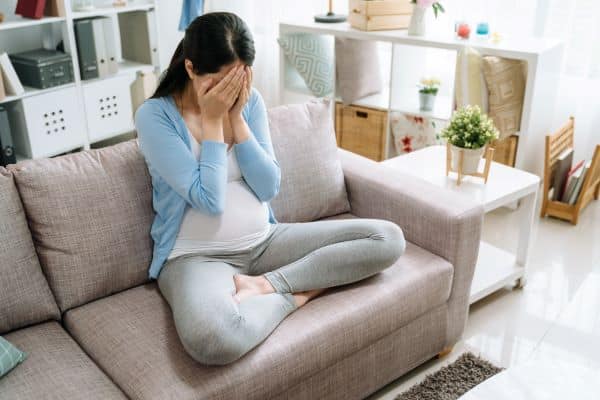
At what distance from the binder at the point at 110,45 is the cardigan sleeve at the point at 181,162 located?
1.95 metres

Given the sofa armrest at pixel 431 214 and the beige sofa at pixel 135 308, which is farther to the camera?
the sofa armrest at pixel 431 214

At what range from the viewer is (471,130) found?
215cm

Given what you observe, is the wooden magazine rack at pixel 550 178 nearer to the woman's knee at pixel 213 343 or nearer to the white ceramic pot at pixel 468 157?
the white ceramic pot at pixel 468 157

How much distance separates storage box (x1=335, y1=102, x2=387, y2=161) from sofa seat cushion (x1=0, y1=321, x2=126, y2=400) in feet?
7.05

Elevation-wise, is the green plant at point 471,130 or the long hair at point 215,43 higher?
the long hair at point 215,43

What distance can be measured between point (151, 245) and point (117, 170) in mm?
223

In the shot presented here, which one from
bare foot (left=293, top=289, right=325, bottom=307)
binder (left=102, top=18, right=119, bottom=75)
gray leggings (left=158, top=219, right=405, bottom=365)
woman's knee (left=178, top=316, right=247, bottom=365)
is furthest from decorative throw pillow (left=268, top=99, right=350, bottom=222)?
binder (left=102, top=18, right=119, bottom=75)

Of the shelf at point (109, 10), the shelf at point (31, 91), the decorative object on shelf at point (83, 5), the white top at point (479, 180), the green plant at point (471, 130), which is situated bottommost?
the white top at point (479, 180)

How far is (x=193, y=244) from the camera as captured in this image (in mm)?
1682

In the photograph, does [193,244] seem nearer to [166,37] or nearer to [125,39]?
[125,39]

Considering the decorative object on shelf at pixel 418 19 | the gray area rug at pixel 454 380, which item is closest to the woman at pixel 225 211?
the gray area rug at pixel 454 380

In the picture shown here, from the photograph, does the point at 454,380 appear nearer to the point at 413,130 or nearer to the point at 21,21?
the point at 413,130

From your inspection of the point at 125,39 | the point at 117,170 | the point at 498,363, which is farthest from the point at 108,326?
the point at 125,39

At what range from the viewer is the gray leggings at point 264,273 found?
1.40 meters
